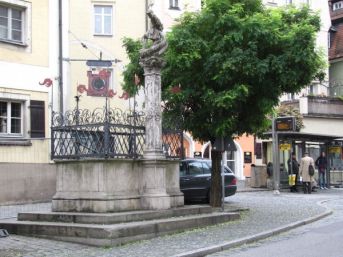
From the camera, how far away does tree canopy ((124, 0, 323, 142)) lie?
16.5 metres

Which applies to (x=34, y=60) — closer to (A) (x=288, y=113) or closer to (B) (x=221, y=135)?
(B) (x=221, y=135)

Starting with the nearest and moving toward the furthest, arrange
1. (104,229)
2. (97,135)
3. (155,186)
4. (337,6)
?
(104,229)
(97,135)
(155,186)
(337,6)

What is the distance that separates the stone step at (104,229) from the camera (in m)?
11.8

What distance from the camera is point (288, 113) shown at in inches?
1299

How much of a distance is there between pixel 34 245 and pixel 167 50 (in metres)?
6.92

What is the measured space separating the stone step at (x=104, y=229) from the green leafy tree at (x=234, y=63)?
3.87 metres

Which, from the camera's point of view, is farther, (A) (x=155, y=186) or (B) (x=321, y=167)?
(B) (x=321, y=167)

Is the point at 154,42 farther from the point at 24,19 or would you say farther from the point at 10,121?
the point at 24,19

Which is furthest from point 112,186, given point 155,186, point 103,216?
point 155,186

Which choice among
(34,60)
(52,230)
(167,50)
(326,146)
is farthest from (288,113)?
(52,230)

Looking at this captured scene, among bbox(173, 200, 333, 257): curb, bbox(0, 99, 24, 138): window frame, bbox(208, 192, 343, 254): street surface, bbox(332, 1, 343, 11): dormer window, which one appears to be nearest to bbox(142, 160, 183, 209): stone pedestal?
bbox(173, 200, 333, 257): curb

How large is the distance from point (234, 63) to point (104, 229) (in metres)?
6.45

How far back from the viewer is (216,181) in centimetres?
1855

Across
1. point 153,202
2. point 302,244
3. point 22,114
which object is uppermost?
point 22,114
